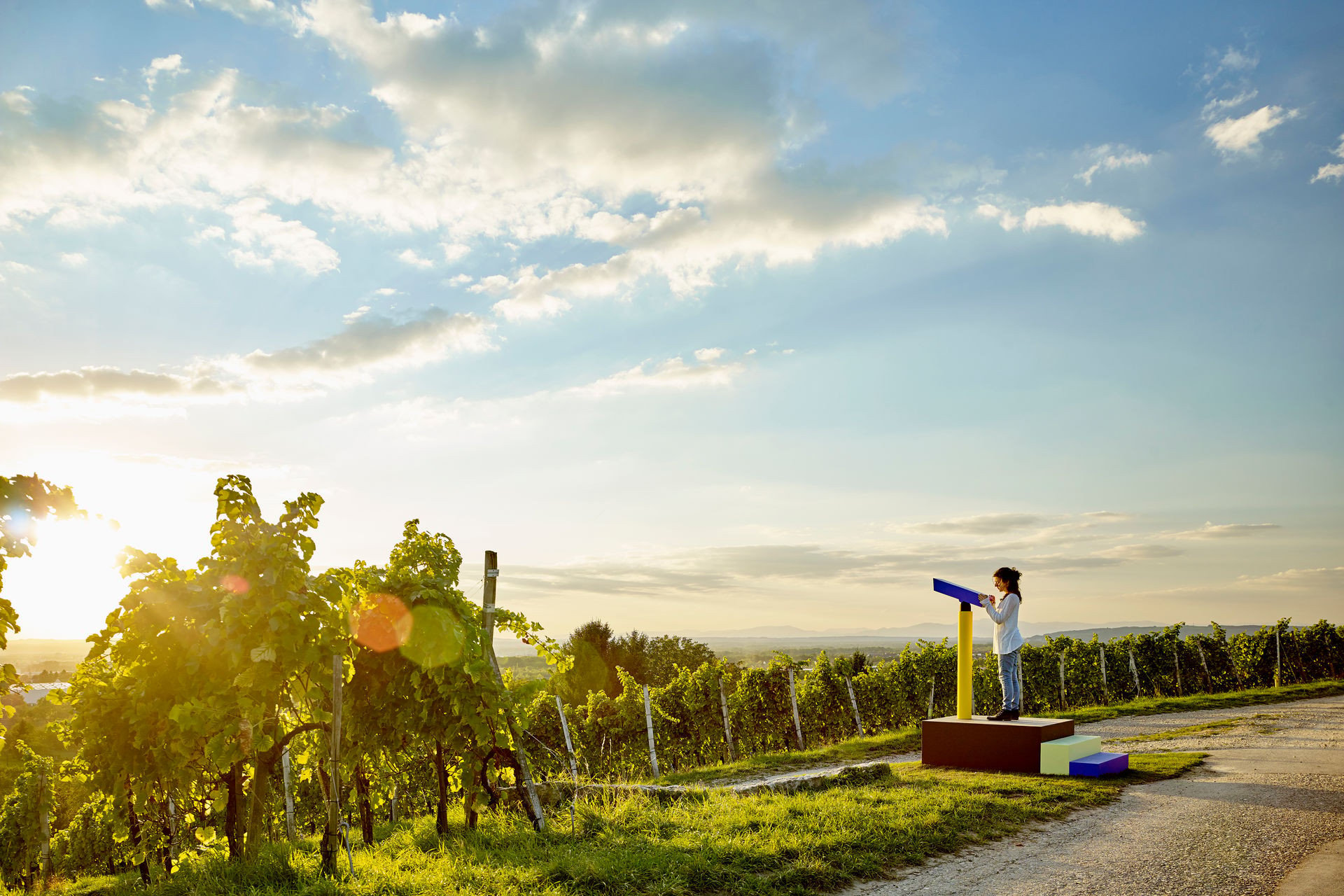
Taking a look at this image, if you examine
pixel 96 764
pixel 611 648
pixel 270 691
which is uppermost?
pixel 270 691

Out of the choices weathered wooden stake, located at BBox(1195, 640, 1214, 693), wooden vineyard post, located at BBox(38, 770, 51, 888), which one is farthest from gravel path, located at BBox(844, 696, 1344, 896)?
weathered wooden stake, located at BBox(1195, 640, 1214, 693)

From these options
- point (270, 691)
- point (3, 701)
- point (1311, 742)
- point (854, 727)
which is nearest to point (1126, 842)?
point (270, 691)

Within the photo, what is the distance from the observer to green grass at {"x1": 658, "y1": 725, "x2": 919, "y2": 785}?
14109 millimetres

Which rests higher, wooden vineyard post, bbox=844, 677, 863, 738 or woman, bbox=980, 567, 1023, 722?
woman, bbox=980, 567, 1023, 722

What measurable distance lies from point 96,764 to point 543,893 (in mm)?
4359

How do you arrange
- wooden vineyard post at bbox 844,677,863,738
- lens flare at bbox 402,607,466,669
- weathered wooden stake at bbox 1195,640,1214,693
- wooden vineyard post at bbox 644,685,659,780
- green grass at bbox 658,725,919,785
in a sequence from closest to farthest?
1. lens flare at bbox 402,607,466,669
2. green grass at bbox 658,725,919,785
3. wooden vineyard post at bbox 644,685,659,780
4. wooden vineyard post at bbox 844,677,863,738
5. weathered wooden stake at bbox 1195,640,1214,693

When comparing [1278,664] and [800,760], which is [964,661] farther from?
[1278,664]

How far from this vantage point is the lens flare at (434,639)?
22.7 ft

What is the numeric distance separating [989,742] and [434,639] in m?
7.64

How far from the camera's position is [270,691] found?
627 cm

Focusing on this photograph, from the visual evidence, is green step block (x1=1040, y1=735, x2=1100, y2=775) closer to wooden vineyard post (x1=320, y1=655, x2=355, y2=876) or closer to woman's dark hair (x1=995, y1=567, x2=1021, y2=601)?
woman's dark hair (x1=995, y1=567, x2=1021, y2=601)

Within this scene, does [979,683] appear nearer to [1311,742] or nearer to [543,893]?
[1311,742]

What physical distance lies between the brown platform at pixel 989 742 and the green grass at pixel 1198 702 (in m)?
10.6

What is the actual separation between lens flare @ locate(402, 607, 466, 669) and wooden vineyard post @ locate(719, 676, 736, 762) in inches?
484
